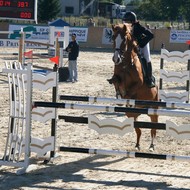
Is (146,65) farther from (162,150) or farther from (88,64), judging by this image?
(88,64)

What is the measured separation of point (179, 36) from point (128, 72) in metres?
28.0

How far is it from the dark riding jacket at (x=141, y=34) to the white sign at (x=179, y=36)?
27.1 meters

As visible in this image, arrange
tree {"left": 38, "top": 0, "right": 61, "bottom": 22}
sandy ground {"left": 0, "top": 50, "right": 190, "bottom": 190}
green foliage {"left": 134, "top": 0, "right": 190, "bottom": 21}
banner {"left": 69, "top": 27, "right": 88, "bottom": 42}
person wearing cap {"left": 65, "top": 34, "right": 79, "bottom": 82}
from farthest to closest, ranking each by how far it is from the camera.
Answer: green foliage {"left": 134, "top": 0, "right": 190, "bottom": 21} → tree {"left": 38, "top": 0, "right": 61, "bottom": 22} → banner {"left": 69, "top": 27, "right": 88, "bottom": 42} → person wearing cap {"left": 65, "top": 34, "right": 79, "bottom": 82} → sandy ground {"left": 0, "top": 50, "right": 190, "bottom": 190}

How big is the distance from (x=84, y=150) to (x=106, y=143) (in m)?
2.06

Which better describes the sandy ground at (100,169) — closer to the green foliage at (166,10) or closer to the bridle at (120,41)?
the bridle at (120,41)

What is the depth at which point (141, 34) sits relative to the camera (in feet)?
35.1

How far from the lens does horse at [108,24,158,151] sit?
970 centimetres

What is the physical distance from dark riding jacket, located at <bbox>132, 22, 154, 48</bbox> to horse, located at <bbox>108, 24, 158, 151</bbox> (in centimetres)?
31

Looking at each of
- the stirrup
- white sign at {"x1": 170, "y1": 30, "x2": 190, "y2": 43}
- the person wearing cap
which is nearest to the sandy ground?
the stirrup

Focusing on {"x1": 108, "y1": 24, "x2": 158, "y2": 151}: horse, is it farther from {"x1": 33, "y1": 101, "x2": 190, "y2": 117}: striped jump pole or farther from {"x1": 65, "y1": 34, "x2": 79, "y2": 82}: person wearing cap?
{"x1": 65, "y1": 34, "x2": 79, "y2": 82}: person wearing cap

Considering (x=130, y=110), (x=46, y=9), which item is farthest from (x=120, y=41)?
(x=46, y=9)

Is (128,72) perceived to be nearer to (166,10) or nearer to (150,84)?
(150,84)

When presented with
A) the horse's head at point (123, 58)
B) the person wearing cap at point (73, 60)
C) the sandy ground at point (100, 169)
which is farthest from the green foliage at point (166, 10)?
the horse's head at point (123, 58)

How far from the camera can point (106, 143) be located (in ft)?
35.8
